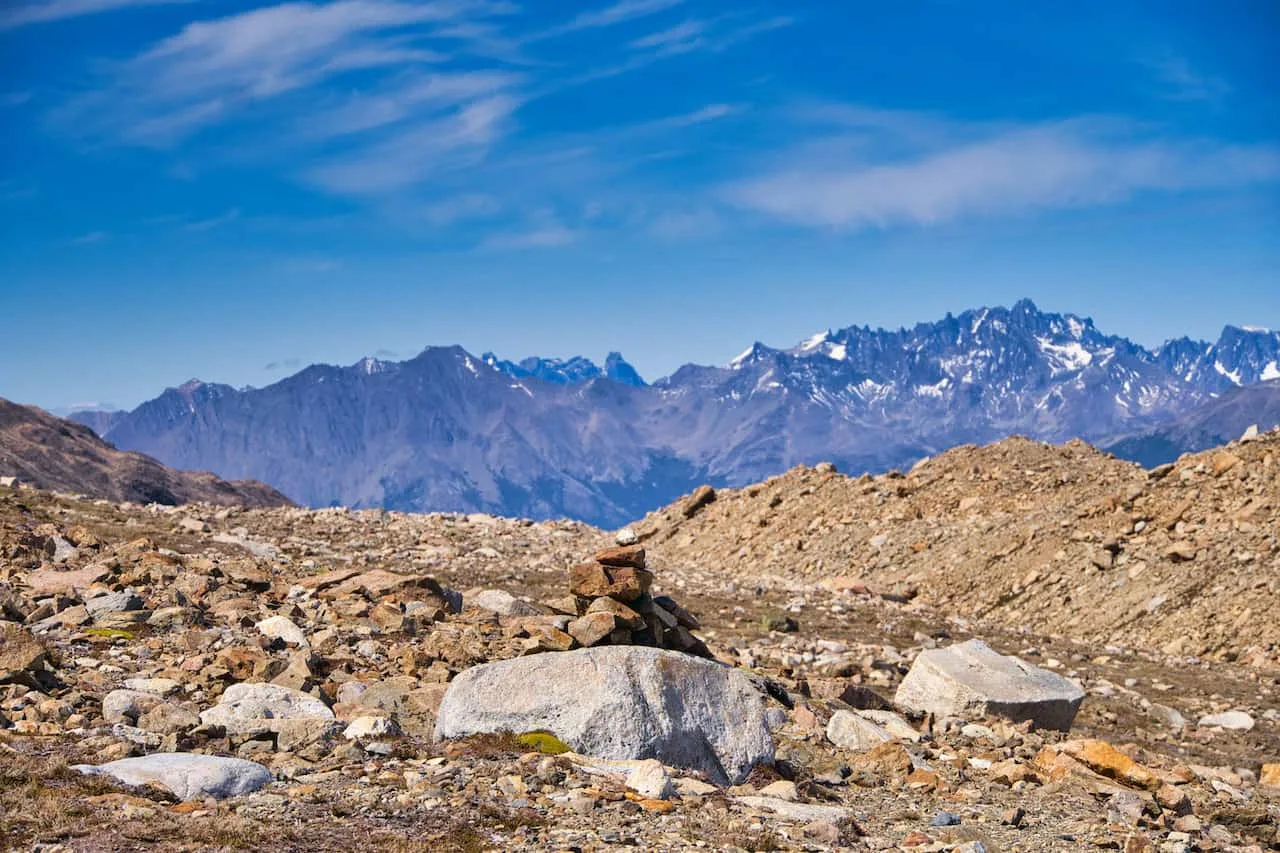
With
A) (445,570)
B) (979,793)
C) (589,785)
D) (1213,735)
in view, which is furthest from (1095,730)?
(445,570)

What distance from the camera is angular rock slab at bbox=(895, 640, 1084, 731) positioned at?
1639 centimetres

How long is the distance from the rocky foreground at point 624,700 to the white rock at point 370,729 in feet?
0.13

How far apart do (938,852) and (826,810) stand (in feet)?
4.10

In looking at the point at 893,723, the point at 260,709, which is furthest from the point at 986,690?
the point at 260,709

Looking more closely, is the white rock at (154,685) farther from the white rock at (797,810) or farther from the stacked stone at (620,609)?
the white rock at (797,810)

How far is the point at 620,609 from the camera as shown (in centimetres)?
1563

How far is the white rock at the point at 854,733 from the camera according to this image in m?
13.7

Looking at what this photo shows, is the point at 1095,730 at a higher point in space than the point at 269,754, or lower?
lower

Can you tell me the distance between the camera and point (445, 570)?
30.3 meters

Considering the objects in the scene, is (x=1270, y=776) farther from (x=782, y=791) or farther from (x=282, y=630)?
(x=282, y=630)

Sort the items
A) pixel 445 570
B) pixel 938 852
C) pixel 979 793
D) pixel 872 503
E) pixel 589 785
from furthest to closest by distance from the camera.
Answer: pixel 872 503, pixel 445 570, pixel 979 793, pixel 589 785, pixel 938 852

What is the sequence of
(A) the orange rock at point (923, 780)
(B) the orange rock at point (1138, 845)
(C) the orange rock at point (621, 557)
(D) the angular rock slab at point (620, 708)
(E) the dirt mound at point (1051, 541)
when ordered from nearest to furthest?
1. (B) the orange rock at point (1138, 845)
2. (D) the angular rock slab at point (620, 708)
3. (A) the orange rock at point (923, 780)
4. (C) the orange rock at point (621, 557)
5. (E) the dirt mound at point (1051, 541)

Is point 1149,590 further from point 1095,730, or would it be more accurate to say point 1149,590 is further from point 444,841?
point 444,841

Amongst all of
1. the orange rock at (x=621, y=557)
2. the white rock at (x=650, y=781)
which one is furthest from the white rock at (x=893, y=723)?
the white rock at (x=650, y=781)
